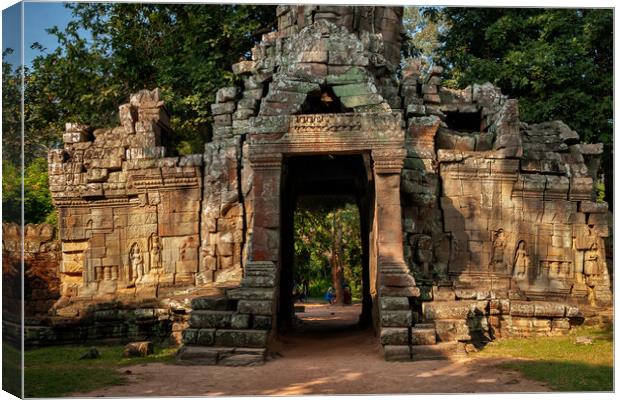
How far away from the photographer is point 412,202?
14.9 meters

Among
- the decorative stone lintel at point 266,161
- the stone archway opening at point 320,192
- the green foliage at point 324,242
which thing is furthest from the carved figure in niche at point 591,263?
the green foliage at point 324,242

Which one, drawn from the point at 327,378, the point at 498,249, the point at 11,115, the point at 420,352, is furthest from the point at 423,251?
the point at 11,115

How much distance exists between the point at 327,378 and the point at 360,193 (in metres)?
6.90

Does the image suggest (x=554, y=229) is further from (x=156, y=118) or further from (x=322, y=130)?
(x=156, y=118)

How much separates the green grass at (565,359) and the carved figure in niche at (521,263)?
1.79m

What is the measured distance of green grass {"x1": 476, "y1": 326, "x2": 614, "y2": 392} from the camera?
33.8 feet

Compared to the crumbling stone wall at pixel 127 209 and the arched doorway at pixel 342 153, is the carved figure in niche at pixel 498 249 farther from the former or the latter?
the crumbling stone wall at pixel 127 209

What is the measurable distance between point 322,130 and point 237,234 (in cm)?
380

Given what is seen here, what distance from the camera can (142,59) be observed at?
23281 millimetres

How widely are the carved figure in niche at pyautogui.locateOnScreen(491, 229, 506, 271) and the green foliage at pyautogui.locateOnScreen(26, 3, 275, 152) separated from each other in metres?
9.43

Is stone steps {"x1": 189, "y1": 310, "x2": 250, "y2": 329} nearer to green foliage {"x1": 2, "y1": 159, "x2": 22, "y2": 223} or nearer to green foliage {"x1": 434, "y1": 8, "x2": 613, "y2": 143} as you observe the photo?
green foliage {"x1": 2, "y1": 159, "x2": 22, "y2": 223}

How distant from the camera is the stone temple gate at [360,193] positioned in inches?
562

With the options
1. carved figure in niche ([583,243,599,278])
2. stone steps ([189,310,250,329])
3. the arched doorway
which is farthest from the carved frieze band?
carved figure in niche ([583,243,599,278])

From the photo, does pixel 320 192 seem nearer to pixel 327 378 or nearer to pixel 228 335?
pixel 228 335
